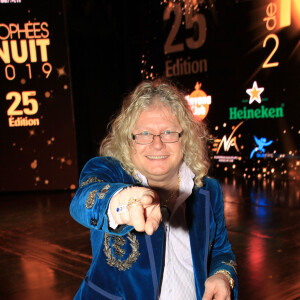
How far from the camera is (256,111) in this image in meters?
7.10

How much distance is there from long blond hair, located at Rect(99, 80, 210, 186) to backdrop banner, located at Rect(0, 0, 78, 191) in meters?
5.76

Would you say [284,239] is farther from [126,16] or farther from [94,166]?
[126,16]

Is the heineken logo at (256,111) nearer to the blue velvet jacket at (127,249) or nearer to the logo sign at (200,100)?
the logo sign at (200,100)

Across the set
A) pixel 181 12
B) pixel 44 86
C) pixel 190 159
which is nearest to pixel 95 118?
pixel 44 86

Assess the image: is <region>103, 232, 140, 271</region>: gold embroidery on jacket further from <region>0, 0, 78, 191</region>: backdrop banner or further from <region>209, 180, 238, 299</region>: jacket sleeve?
<region>0, 0, 78, 191</region>: backdrop banner

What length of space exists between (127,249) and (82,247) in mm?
2816

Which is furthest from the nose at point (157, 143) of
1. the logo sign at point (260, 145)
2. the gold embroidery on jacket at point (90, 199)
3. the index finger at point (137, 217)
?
the logo sign at point (260, 145)

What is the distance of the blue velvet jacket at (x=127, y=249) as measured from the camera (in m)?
1.00

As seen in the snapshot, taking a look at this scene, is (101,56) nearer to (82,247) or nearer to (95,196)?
(82,247)

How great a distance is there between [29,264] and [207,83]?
19.6ft

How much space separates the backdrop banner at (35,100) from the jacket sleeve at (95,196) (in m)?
5.94

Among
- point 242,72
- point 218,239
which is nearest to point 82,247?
point 218,239

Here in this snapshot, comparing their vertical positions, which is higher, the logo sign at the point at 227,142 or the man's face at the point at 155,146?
the man's face at the point at 155,146

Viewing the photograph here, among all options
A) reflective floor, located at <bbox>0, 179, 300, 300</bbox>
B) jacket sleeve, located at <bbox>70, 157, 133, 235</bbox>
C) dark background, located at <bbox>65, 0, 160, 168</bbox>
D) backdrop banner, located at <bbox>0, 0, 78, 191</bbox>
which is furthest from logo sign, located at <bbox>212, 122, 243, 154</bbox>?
jacket sleeve, located at <bbox>70, 157, 133, 235</bbox>
